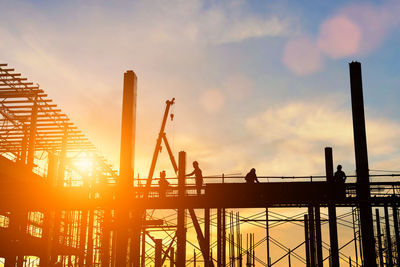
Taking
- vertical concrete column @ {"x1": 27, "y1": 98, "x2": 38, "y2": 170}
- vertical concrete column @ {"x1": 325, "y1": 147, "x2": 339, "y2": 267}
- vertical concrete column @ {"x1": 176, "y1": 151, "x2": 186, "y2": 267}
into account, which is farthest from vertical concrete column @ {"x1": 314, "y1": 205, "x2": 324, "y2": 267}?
vertical concrete column @ {"x1": 27, "y1": 98, "x2": 38, "y2": 170}

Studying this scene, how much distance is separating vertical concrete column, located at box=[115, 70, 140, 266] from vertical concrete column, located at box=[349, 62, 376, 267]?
11.6 metres

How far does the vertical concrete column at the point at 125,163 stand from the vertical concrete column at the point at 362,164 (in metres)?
11.6

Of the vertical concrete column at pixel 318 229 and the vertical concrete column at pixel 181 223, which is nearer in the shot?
the vertical concrete column at pixel 181 223

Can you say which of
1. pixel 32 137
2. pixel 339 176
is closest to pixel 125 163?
pixel 339 176

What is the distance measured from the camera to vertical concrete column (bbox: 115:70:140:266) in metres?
13.0

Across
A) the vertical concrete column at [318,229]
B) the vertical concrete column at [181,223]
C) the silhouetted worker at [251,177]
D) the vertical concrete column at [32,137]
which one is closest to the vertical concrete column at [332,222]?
the vertical concrete column at [318,229]

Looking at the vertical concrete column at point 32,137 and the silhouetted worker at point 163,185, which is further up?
the vertical concrete column at point 32,137

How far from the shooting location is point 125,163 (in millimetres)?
13219

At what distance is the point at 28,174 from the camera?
79.4 feet

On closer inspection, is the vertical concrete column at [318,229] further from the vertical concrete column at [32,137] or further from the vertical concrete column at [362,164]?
the vertical concrete column at [32,137]

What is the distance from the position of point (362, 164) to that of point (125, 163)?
12825mm

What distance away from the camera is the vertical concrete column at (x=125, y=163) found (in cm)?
1302

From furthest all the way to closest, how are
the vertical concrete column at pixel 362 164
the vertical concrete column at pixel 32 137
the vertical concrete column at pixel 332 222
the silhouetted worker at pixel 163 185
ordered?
the vertical concrete column at pixel 32 137
the vertical concrete column at pixel 332 222
the silhouetted worker at pixel 163 185
the vertical concrete column at pixel 362 164

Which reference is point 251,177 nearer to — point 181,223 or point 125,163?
point 181,223
